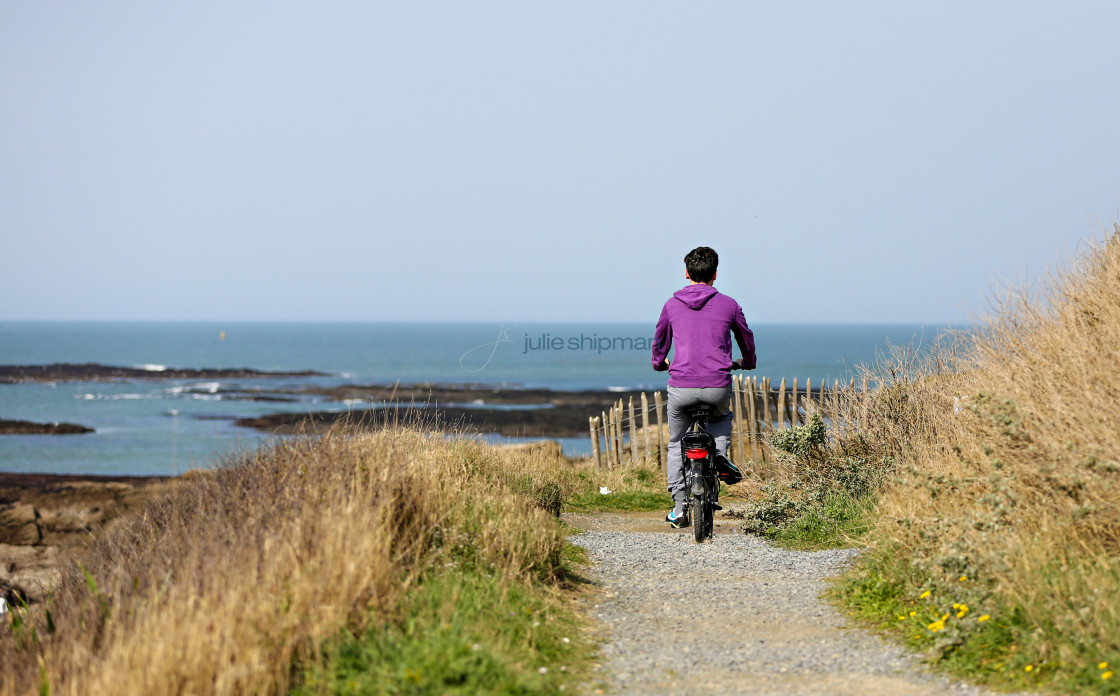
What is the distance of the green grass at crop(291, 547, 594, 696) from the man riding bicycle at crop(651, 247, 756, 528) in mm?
2560

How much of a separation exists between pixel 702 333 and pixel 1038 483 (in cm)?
271

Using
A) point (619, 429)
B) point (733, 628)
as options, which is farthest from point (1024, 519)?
point (619, 429)

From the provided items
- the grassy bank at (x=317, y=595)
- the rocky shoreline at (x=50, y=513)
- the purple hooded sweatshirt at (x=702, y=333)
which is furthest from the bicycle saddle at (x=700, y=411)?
the rocky shoreline at (x=50, y=513)

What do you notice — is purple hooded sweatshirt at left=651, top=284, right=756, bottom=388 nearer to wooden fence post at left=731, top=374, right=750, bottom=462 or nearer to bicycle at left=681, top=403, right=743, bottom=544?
bicycle at left=681, top=403, right=743, bottom=544

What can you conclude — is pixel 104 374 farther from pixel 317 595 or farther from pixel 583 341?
pixel 317 595

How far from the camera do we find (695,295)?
7062mm

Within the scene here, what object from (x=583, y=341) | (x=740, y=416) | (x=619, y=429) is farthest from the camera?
(x=583, y=341)

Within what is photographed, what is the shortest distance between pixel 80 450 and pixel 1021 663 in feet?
131

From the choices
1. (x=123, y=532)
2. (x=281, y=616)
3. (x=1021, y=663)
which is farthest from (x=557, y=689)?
(x=123, y=532)

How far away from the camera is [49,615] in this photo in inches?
192

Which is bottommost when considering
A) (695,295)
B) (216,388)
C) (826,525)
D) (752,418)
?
(216,388)

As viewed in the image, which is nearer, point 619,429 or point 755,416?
point 755,416

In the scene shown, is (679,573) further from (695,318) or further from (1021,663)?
(1021,663)

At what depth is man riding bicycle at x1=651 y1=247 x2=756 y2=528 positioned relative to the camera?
6977 millimetres
